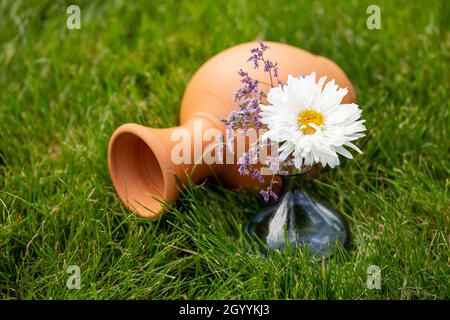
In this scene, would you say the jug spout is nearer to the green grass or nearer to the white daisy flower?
the green grass

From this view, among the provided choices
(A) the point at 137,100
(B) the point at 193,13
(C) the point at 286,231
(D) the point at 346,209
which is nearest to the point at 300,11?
(B) the point at 193,13

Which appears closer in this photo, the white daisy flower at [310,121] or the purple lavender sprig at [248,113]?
the white daisy flower at [310,121]

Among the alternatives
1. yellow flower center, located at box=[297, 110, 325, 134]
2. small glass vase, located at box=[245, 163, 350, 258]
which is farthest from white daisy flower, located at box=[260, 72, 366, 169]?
small glass vase, located at box=[245, 163, 350, 258]

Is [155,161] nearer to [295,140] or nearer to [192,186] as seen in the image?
[192,186]

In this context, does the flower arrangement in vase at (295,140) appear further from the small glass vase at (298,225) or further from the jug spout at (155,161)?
the jug spout at (155,161)

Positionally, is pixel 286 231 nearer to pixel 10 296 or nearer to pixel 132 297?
pixel 132 297

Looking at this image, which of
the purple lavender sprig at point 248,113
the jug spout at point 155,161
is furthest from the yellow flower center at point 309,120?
the jug spout at point 155,161

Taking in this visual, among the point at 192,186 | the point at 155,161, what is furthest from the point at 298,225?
the point at 155,161
